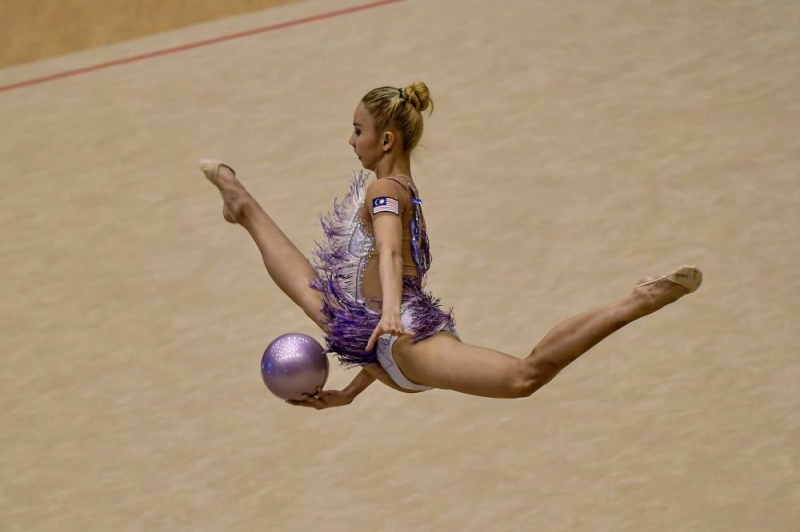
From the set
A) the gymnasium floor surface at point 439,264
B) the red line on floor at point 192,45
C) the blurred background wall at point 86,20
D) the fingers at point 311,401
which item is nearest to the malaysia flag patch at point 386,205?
the fingers at point 311,401

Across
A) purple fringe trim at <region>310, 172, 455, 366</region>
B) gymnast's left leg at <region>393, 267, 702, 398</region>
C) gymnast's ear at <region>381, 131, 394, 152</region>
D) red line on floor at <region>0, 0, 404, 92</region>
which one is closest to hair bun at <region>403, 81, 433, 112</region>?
gymnast's ear at <region>381, 131, 394, 152</region>

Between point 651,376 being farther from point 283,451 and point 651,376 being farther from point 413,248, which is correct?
Answer: point 413,248

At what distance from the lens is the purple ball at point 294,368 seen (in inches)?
138

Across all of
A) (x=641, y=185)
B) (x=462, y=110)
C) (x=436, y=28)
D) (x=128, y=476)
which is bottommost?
(x=128, y=476)

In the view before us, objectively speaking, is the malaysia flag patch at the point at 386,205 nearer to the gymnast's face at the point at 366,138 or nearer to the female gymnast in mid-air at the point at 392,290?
the female gymnast in mid-air at the point at 392,290

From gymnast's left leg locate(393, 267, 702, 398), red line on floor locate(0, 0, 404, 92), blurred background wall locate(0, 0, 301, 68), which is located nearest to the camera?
gymnast's left leg locate(393, 267, 702, 398)

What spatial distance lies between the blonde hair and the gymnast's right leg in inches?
19.9

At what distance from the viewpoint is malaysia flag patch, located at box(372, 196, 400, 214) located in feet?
10.8

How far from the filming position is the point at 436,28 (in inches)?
283

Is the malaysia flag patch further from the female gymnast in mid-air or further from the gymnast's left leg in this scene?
the gymnast's left leg

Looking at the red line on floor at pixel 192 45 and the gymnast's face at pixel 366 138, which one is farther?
the red line on floor at pixel 192 45

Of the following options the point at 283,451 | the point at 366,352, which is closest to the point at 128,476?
the point at 283,451

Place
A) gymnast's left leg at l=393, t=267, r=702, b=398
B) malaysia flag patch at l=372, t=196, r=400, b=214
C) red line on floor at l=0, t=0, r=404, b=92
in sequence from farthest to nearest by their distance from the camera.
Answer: red line on floor at l=0, t=0, r=404, b=92
malaysia flag patch at l=372, t=196, r=400, b=214
gymnast's left leg at l=393, t=267, r=702, b=398

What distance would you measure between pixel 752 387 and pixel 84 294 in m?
3.03
